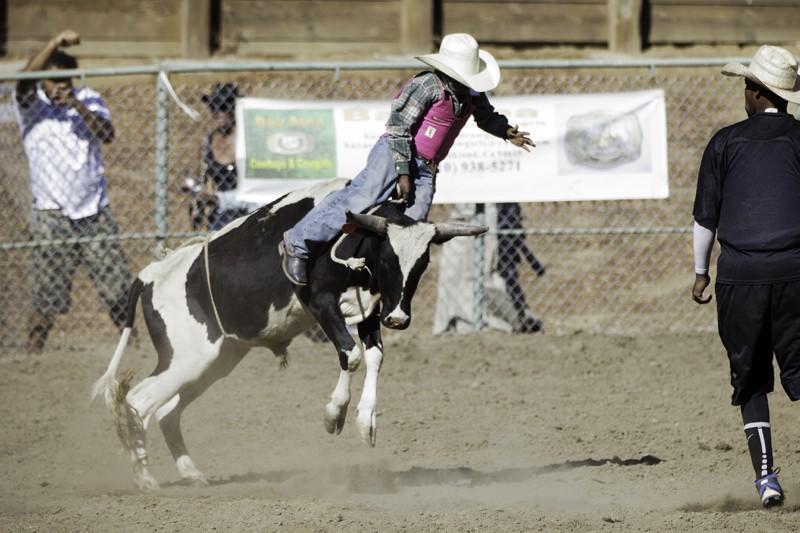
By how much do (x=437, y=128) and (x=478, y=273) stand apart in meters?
3.80

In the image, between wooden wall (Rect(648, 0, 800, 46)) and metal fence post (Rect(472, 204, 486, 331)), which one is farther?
wooden wall (Rect(648, 0, 800, 46))

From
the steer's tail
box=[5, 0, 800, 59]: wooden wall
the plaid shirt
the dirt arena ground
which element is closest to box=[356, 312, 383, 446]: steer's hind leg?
the dirt arena ground

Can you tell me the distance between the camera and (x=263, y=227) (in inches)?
268

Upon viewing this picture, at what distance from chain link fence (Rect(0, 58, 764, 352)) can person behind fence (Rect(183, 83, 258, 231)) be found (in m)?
0.16

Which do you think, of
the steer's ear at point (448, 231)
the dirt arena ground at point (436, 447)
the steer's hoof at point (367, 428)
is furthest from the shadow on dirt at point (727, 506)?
the steer's ear at point (448, 231)

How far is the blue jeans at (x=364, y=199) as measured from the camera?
629cm

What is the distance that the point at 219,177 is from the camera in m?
9.75

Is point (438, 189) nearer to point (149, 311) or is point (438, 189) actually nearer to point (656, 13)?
point (149, 311)

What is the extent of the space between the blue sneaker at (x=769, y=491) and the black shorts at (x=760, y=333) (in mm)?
392

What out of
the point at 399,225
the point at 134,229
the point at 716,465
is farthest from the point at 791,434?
the point at 134,229

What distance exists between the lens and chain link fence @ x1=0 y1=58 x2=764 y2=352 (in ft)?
32.8

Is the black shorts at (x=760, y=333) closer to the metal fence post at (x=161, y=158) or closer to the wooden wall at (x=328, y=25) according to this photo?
the metal fence post at (x=161, y=158)

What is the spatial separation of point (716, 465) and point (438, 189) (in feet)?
12.6

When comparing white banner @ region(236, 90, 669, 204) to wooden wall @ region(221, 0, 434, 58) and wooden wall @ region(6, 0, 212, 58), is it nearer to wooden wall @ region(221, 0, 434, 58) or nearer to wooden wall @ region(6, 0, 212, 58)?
wooden wall @ region(221, 0, 434, 58)
